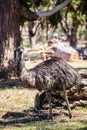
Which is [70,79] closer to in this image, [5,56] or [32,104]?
[32,104]

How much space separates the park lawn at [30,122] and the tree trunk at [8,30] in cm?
317

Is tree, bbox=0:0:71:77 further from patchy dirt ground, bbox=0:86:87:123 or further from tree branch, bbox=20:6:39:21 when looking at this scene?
patchy dirt ground, bbox=0:86:87:123

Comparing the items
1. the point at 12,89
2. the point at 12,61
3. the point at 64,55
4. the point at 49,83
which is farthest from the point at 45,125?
the point at 64,55

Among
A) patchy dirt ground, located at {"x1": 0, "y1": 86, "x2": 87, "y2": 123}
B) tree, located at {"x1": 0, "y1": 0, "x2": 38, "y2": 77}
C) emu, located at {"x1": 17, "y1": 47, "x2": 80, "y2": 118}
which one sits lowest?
patchy dirt ground, located at {"x1": 0, "y1": 86, "x2": 87, "y2": 123}

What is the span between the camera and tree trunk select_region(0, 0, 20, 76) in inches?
612

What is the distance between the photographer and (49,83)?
8719mm

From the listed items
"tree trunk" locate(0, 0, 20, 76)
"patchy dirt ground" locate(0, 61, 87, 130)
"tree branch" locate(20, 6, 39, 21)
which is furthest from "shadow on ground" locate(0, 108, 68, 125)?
"tree branch" locate(20, 6, 39, 21)

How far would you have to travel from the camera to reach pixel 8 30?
51.2 ft

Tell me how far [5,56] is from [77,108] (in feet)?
20.0

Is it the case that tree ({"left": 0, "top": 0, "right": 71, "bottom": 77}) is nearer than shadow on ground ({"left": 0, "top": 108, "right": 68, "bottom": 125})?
No

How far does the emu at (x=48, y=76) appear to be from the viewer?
8596mm

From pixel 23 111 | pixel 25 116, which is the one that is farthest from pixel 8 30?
pixel 25 116

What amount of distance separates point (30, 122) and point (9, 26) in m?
7.09

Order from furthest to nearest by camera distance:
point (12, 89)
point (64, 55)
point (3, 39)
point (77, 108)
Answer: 1. point (64, 55)
2. point (3, 39)
3. point (12, 89)
4. point (77, 108)
